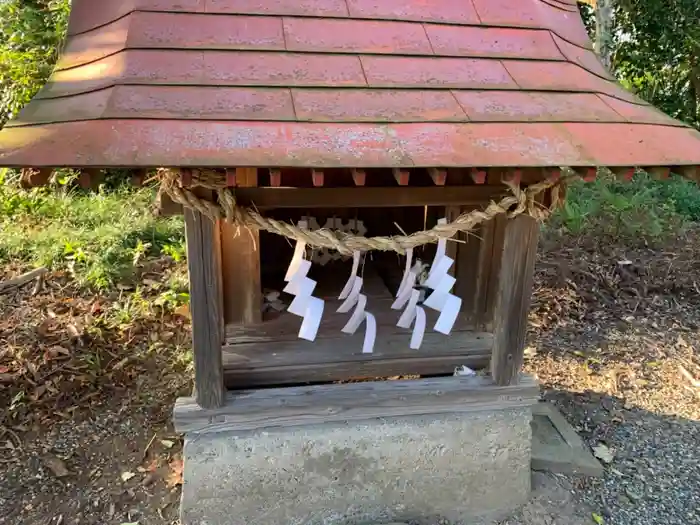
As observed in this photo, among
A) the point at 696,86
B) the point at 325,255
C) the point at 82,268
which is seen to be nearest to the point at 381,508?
the point at 325,255

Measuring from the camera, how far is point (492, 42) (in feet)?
6.47

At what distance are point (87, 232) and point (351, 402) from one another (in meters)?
3.73

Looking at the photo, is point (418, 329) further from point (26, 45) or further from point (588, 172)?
point (26, 45)

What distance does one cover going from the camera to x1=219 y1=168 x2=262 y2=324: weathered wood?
2.34m

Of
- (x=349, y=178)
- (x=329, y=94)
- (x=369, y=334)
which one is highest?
(x=329, y=94)

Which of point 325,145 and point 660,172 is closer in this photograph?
point 325,145

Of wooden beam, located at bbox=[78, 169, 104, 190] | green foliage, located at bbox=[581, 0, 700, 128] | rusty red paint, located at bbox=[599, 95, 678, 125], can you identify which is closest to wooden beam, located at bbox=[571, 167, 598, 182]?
rusty red paint, located at bbox=[599, 95, 678, 125]

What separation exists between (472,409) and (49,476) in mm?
2122

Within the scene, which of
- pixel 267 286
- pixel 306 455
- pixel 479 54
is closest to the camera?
pixel 479 54

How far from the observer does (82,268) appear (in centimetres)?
455

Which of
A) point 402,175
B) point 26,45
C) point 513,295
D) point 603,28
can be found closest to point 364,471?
point 513,295

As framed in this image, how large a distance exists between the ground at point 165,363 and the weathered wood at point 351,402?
644 mm

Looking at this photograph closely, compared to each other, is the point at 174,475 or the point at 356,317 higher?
the point at 356,317

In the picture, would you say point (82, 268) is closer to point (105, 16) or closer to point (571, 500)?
point (105, 16)
